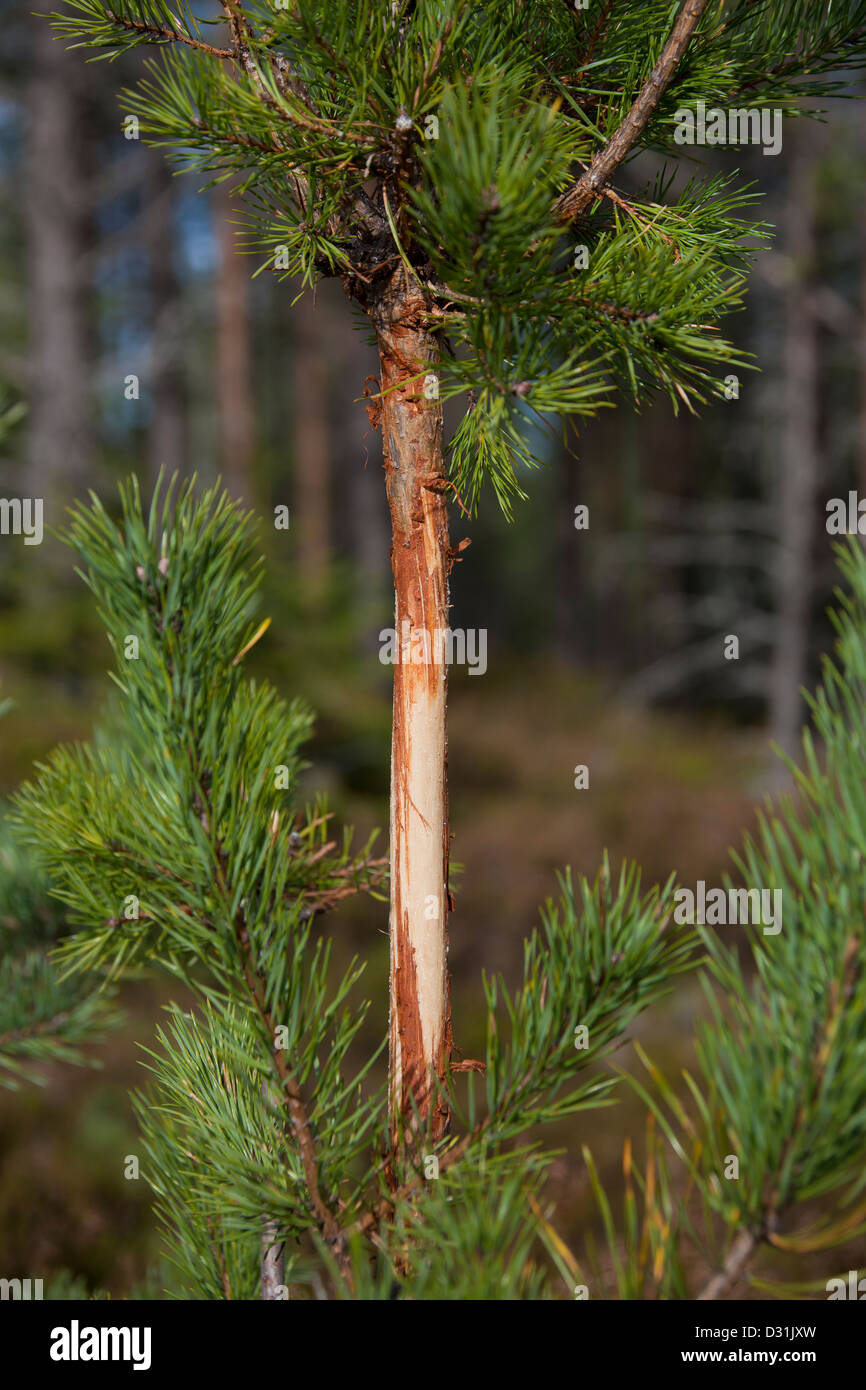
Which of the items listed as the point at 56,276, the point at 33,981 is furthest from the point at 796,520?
the point at 33,981

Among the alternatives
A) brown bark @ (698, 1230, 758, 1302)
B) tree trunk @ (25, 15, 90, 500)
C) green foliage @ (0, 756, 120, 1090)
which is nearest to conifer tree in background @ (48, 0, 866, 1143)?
brown bark @ (698, 1230, 758, 1302)

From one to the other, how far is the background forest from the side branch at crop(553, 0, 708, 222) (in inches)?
9.6

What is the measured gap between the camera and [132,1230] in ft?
11.8

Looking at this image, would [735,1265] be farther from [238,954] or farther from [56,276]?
[56,276]

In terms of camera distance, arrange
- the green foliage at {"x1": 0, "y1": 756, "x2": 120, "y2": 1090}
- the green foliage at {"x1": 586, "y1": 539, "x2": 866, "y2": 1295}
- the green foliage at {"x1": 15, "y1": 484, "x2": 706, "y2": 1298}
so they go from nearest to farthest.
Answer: the green foliage at {"x1": 586, "y1": 539, "x2": 866, "y2": 1295}
the green foliage at {"x1": 15, "y1": 484, "x2": 706, "y2": 1298}
the green foliage at {"x1": 0, "y1": 756, "x2": 120, "y2": 1090}

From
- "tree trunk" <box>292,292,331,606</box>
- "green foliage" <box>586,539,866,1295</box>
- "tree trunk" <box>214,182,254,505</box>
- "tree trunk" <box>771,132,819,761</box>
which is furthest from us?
"tree trunk" <box>292,292,331,606</box>

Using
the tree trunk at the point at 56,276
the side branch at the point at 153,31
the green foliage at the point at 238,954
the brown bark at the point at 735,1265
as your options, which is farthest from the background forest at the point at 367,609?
the brown bark at the point at 735,1265

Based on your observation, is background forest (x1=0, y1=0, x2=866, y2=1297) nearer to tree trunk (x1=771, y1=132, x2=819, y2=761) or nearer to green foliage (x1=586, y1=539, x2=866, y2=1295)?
tree trunk (x1=771, y1=132, x2=819, y2=761)

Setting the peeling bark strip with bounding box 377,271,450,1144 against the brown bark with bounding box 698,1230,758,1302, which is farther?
the peeling bark strip with bounding box 377,271,450,1144

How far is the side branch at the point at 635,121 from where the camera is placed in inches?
35.9

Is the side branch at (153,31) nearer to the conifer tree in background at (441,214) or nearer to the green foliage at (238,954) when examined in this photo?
the conifer tree in background at (441,214)

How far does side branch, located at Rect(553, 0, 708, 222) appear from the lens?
91 centimetres
